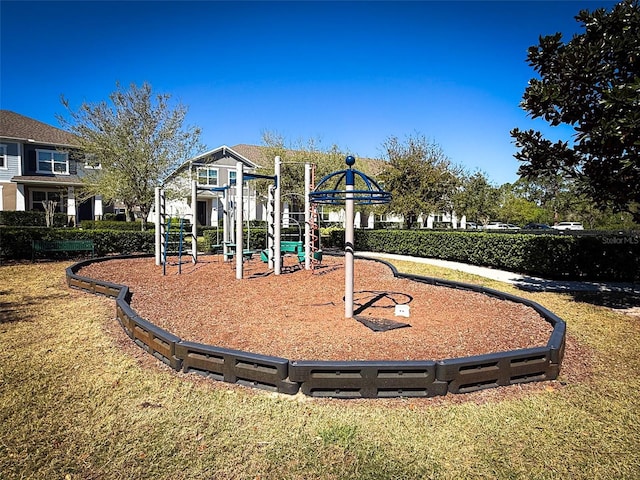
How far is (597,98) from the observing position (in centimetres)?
731

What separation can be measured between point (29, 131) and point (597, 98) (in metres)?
33.0

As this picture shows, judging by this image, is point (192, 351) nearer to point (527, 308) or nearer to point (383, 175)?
point (527, 308)

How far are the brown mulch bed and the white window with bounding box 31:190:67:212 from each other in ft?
71.7

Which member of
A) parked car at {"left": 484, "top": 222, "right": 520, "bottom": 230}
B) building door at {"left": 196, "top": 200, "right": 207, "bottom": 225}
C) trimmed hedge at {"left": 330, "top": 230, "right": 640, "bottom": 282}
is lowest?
trimmed hedge at {"left": 330, "top": 230, "right": 640, "bottom": 282}

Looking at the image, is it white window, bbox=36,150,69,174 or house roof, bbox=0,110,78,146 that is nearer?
house roof, bbox=0,110,78,146

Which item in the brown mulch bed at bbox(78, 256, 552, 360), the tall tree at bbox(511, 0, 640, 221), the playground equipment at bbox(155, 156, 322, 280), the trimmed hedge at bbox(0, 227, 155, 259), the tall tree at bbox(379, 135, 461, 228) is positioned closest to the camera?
the brown mulch bed at bbox(78, 256, 552, 360)

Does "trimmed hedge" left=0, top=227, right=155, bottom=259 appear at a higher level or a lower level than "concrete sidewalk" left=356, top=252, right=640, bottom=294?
higher

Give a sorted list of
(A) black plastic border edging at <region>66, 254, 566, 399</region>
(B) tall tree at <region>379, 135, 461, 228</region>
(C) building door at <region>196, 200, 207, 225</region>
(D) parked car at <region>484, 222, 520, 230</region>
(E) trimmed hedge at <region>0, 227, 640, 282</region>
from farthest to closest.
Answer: (D) parked car at <region>484, 222, 520, 230</region> → (C) building door at <region>196, 200, 207, 225</region> → (B) tall tree at <region>379, 135, 461, 228</region> → (E) trimmed hedge at <region>0, 227, 640, 282</region> → (A) black plastic border edging at <region>66, 254, 566, 399</region>

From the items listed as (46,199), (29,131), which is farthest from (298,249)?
(29,131)

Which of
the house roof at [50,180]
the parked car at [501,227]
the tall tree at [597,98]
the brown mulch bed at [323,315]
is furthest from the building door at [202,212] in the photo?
the tall tree at [597,98]

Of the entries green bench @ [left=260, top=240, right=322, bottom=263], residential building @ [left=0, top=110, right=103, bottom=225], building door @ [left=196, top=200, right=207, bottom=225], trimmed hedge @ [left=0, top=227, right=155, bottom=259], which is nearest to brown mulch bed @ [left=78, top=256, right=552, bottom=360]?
green bench @ [left=260, top=240, right=322, bottom=263]

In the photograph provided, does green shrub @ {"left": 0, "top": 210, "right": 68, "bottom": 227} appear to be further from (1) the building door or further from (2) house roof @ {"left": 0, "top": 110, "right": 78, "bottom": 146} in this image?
(1) the building door

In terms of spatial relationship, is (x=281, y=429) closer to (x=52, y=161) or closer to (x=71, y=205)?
(x=71, y=205)

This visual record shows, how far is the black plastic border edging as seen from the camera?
3660mm
